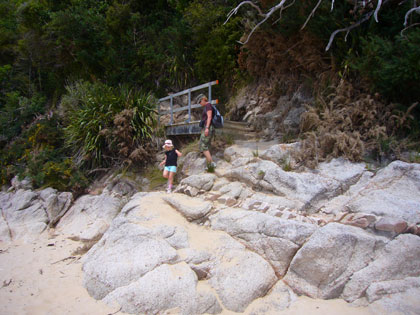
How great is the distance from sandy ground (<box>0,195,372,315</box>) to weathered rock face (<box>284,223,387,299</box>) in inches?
7.5

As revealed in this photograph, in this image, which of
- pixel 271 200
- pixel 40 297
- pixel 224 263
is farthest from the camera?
pixel 271 200

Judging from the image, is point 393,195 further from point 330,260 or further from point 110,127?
point 110,127

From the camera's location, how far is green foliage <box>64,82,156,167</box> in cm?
928

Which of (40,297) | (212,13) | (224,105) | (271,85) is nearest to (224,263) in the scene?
(40,297)

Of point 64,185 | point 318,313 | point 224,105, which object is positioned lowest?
point 64,185

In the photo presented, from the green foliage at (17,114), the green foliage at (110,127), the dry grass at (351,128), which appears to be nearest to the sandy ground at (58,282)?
the dry grass at (351,128)

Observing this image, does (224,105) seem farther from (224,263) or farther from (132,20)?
(224,263)

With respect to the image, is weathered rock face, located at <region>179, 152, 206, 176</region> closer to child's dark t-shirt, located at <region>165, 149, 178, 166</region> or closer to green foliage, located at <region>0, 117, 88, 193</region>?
child's dark t-shirt, located at <region>165, 149, 178, 166</region>

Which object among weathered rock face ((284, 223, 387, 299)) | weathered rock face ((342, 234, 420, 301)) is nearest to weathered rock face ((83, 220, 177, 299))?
weathered rock face ((284, 223, 387, 299))

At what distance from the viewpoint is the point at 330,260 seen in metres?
4.20

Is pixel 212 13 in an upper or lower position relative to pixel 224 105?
upper

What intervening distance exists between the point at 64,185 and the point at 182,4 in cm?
855

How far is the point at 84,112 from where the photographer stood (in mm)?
9594

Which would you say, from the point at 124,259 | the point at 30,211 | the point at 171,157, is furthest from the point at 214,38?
the point at 124,259
